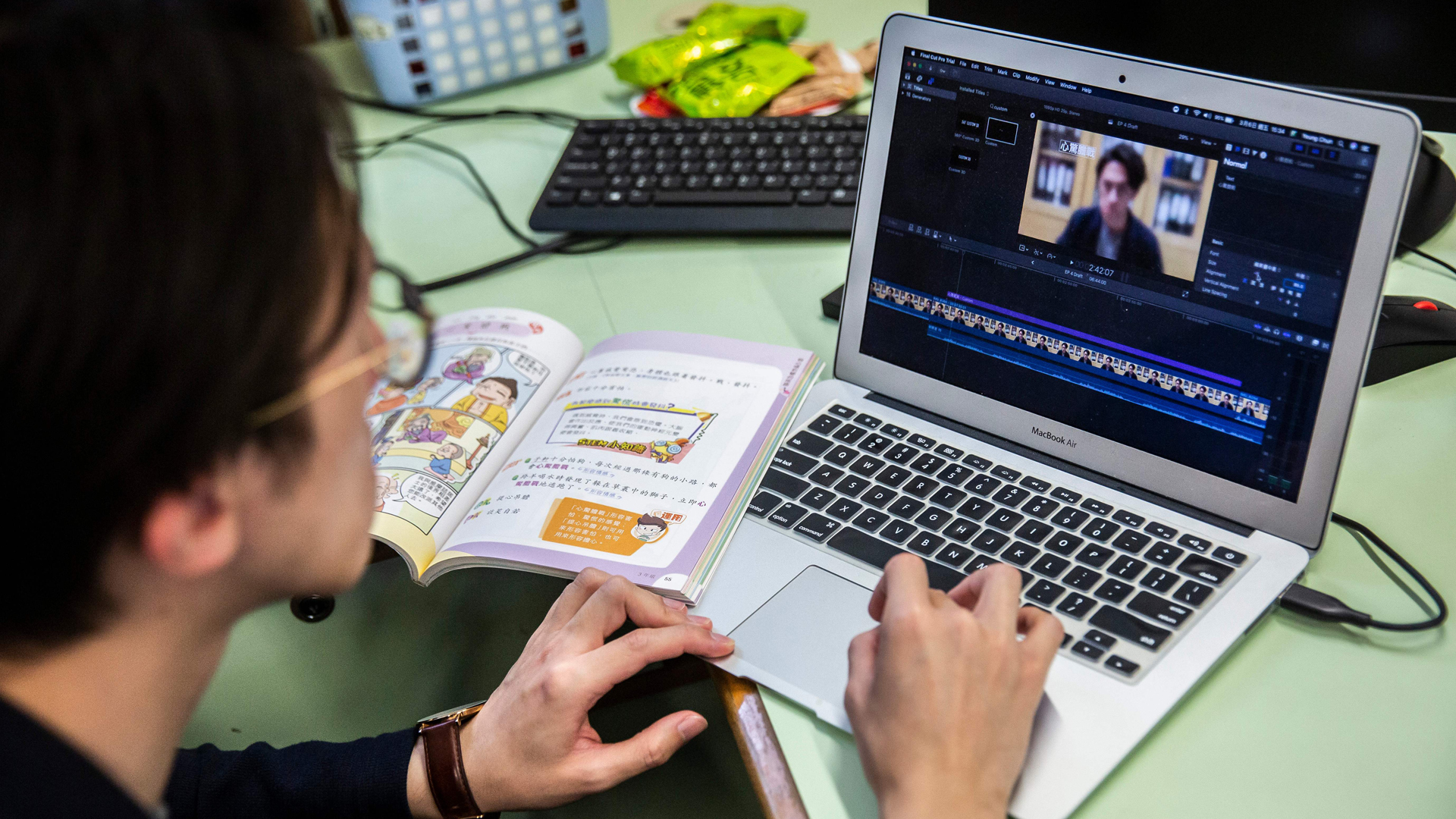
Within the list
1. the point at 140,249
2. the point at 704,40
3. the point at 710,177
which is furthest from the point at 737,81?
the point at 140,249

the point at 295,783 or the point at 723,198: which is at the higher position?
the point at 723,198

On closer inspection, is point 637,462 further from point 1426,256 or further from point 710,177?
point 1426,256

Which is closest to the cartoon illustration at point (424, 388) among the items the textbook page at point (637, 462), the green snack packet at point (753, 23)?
the textbook page at point (637, 462)

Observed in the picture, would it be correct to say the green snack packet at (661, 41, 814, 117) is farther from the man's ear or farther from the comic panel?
the man's ear

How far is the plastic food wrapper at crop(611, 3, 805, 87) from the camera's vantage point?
51.3 inches

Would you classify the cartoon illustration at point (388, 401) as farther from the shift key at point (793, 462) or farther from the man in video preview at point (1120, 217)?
the man in video preview at point (1120, 217)

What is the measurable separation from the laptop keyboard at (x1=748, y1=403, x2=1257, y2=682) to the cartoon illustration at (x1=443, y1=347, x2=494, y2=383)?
29cm

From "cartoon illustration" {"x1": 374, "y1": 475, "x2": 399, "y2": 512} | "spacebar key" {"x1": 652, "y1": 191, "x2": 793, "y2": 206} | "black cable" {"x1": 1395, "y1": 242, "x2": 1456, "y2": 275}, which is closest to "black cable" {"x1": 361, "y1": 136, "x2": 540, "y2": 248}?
"spacebar key" {"x1": 652, "y1": 191, "x2": 793, "y2": 206}

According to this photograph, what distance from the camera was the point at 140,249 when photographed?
358 mm

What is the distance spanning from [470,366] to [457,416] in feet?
0.21

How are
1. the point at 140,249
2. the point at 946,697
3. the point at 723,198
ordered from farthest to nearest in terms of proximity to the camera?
the point at 723,198
the point at 946,697
the point at 140,249

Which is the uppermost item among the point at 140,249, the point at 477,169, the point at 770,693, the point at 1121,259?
the point at 140,249

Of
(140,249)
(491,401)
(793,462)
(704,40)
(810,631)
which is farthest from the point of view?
(704,40)

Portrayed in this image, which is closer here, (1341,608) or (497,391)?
(1341,608)
